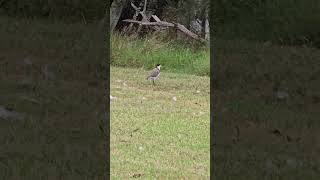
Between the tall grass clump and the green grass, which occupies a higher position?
the green grass

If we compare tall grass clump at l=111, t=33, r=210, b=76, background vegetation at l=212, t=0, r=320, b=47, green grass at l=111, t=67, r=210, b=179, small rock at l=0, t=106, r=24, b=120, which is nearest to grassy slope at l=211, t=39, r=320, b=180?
green grass at l=111, t=67, r=210, b=179

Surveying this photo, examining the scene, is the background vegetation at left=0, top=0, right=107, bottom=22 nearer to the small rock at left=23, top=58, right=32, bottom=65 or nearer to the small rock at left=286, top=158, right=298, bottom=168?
the small rock at left=23, top=58, right=32, bottom=65

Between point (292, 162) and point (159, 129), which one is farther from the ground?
point (292, 162)

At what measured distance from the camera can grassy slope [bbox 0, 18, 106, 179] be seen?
4219mm

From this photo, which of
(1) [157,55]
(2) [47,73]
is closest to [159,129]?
(2) [47,73]

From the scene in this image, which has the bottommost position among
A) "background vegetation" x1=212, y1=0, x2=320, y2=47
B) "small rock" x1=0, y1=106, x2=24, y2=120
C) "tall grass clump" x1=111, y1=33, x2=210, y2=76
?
"tall grass clump" x1=111, y1=33, x2=210, y2=76

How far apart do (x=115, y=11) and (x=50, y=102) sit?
582 cm

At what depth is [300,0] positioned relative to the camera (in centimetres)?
1195

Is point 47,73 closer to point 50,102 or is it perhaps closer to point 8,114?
point 50,102

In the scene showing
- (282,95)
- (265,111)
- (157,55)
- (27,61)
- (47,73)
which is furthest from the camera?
(157,55)

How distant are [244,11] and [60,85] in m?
5.70

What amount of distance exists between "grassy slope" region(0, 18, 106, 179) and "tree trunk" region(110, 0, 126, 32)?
54cm

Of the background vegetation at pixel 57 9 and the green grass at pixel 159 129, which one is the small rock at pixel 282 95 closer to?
the green grass at pixel 159 129

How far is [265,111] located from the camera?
6.57 metres
